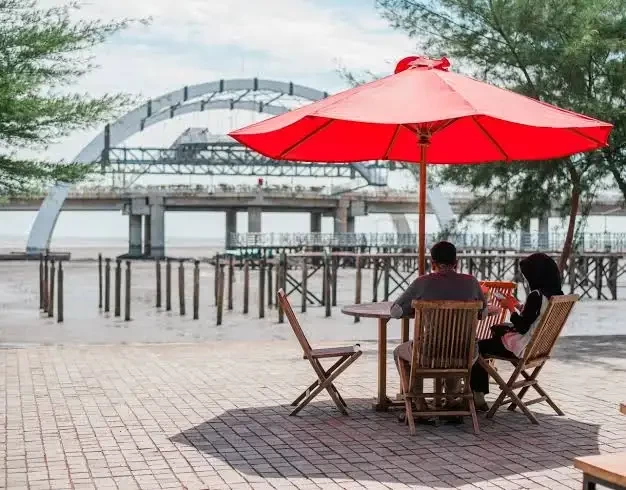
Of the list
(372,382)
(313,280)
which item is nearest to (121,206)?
(313,280)

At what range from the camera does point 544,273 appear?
Answer: 6.99 m

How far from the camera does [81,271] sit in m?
50.6

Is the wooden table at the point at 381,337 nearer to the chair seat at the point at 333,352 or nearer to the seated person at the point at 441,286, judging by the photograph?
the chair seat at the point at 333,352

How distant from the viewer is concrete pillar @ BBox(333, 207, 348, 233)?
81.4 meters

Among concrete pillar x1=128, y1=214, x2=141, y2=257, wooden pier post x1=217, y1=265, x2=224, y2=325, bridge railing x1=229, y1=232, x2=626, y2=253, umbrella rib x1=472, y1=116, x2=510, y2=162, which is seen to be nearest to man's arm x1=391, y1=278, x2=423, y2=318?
umbrella rib x1=472, y1=116, x2=510, y2=162

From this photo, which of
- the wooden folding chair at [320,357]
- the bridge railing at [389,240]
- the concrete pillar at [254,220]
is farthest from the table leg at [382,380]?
the concrete pillar at [254,220]

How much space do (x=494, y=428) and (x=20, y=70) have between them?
1151 cm

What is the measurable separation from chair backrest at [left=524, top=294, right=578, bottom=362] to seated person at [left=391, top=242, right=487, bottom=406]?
16.1 inches

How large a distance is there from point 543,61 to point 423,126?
6.79 metres

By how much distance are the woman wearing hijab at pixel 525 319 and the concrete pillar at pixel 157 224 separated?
2786 inches

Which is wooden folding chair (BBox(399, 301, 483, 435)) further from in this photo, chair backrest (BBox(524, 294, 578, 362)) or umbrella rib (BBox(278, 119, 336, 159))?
umbrella rib (BBox(278, 119, 336, 159))

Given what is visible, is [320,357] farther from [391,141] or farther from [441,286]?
[391,141]

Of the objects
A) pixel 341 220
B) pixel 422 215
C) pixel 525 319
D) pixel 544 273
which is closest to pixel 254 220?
pixel 341 220

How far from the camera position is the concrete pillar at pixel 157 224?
77.1m
